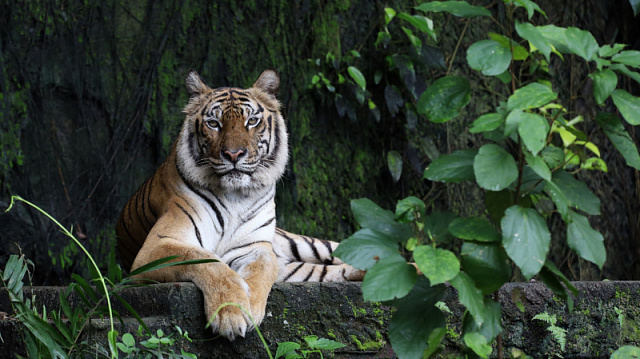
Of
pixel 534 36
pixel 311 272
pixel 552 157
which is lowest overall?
pixel 311 272

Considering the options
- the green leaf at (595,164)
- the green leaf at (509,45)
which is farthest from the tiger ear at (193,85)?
the green leaf at (595,164)

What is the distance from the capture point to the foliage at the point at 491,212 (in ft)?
5.38

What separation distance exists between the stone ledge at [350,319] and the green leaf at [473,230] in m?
0.77

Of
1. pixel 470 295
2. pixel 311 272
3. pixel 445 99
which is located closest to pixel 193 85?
pixel 311 272

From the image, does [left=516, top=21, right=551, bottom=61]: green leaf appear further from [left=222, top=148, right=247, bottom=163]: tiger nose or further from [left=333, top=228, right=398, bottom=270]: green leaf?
[left=222, top=148, right=247, bottom=163]: tiger nose

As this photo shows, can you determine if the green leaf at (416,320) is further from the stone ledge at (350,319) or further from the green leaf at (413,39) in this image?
the green leaf at (413,39)

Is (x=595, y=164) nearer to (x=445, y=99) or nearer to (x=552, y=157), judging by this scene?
(x=552, y=157)

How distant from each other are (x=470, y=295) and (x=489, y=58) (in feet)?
2.09

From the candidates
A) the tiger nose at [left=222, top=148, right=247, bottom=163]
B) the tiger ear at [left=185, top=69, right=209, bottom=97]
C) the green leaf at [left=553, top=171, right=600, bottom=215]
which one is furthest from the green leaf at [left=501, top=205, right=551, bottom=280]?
the tiger ear at [left=185, top=69, right=209, bottom=97]

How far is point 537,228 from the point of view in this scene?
1682 mm

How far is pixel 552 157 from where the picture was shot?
183cm

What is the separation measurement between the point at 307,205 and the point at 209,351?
279cm

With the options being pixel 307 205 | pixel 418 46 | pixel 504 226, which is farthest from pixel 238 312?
→ pixel 418 46

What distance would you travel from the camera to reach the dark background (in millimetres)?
4391
